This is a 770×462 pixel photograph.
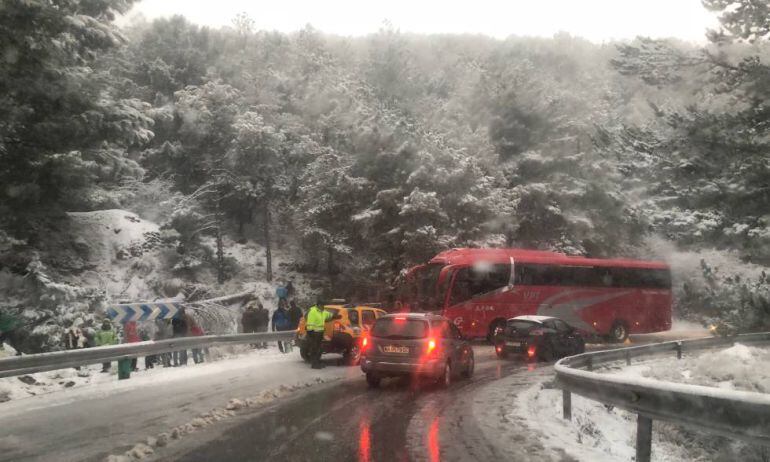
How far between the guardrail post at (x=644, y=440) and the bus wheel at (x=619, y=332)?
2353 cm

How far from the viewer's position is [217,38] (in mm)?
55156

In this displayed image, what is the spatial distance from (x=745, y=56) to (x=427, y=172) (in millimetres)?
17939

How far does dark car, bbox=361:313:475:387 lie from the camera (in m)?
13.1

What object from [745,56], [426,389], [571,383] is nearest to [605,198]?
[745,56]

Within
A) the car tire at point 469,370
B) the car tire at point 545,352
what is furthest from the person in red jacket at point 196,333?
the car tire at point 545,352

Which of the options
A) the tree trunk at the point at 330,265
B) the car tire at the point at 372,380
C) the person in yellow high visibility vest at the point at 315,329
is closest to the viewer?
the car tire at the point at 372,380

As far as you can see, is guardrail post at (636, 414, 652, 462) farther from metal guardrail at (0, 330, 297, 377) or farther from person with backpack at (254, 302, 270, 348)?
person with backpack at (254, 302, 270, 348)

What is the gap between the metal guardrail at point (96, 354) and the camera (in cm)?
1133

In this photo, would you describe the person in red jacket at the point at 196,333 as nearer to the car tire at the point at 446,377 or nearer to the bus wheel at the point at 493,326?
the car tire at the point at 446,377

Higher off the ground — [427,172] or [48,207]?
[427,172]

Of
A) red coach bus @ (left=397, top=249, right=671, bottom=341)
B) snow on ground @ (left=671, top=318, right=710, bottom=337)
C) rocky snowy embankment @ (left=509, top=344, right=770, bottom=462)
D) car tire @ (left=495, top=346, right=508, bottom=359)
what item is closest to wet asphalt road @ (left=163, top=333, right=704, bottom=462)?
rocky snowy embankment @ (left=509, top=344, right=770, bottom=462)

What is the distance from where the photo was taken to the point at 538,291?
26.8m

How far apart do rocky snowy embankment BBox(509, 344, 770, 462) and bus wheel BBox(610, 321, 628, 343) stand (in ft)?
36.6

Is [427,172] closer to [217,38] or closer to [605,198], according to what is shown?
[605,198]
